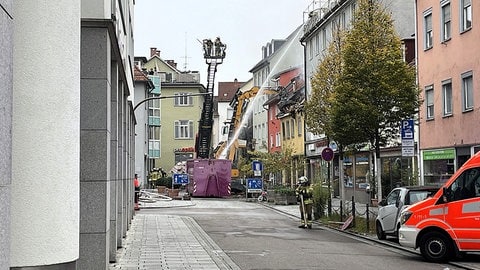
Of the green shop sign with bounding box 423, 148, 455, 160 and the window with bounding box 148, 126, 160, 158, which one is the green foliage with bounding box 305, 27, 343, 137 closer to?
the green shop sign with bounding box 423, 148, 455, 160

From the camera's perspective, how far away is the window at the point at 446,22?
2981 cm

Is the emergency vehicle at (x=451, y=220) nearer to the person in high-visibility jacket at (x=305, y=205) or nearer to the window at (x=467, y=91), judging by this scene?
the person in high-visibility jacket at (x=305, y=205)

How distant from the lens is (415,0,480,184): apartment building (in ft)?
90.1

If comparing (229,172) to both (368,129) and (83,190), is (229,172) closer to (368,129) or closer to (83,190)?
(368,129)

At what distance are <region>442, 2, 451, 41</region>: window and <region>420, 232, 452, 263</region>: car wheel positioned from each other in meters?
15.9

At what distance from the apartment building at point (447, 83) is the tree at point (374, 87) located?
182 inches

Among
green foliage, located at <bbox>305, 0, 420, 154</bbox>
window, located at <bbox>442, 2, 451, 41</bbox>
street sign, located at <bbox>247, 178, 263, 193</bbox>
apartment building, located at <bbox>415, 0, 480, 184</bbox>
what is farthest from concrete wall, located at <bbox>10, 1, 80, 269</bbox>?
street sign, located at <bbox>247, 178, 263, 193</bbox>

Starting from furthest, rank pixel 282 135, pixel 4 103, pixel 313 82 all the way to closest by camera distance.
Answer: pixel 282 135
pixel 313 82
pixel 4 103

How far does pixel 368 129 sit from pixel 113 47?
1247 cm

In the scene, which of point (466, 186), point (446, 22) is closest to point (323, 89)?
point (446, 22)

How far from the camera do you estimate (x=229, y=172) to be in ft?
182

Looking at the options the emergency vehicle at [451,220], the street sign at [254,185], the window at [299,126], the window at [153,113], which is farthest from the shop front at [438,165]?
the window at [153,113]

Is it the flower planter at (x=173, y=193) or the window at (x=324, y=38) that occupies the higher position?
the window at (x=324, y=38)

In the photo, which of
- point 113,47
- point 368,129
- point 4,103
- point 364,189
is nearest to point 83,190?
point 113,47
